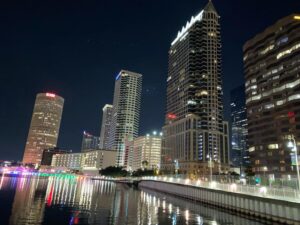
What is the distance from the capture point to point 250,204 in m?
51.8

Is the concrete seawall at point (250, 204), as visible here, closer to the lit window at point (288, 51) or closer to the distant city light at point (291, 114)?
the distant city light at point (291, 114)

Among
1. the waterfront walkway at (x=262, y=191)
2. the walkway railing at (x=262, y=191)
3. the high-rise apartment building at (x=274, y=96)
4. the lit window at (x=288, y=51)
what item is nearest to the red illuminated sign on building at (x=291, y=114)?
the high-rise apartment building at (x=274, y=96)

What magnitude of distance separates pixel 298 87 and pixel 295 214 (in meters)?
114

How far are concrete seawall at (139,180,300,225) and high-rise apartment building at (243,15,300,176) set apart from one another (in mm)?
75407

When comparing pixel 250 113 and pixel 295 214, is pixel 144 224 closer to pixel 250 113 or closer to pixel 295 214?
pixel 295 214

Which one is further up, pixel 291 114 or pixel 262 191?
pixel 291 114

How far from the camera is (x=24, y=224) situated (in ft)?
126

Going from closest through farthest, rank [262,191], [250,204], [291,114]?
[262,191]
[250,204]
[291,114]

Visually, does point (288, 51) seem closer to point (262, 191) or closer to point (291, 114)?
point (291, 114)

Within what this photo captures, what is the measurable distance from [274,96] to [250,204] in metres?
116

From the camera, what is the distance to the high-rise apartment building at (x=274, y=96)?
138 meters

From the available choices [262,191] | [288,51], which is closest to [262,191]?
[262,191]

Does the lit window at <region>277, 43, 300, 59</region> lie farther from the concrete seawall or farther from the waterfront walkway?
the waterfront walkway

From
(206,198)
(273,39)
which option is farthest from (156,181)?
(273,39)
